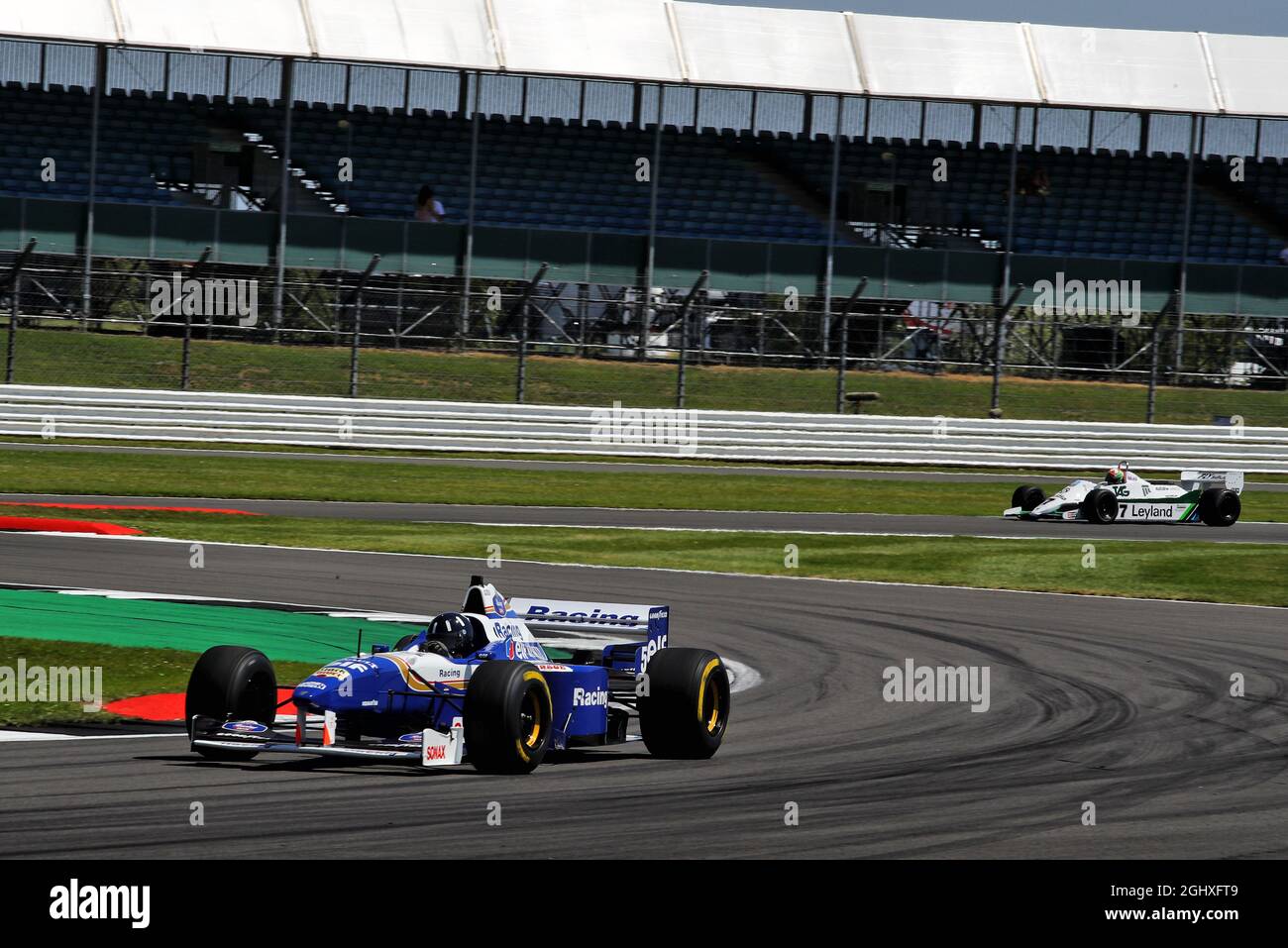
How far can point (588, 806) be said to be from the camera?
7.93 meters

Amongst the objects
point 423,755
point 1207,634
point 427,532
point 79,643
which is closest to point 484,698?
point 423,755

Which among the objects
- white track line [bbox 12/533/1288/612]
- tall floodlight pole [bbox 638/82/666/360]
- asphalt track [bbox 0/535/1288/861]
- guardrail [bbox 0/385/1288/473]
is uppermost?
tall floodlight pole [bbox 638/82/666/360]

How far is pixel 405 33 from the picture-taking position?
1559 inches

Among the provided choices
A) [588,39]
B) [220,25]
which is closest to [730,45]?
[588,39]

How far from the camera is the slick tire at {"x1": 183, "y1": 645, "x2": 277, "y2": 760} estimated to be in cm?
891

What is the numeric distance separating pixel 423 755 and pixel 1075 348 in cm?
3414

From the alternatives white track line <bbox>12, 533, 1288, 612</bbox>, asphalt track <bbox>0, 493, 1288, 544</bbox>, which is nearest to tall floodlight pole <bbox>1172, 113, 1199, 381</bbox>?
asphalt track <bbox>0, 493, 1288, 544</bbox>

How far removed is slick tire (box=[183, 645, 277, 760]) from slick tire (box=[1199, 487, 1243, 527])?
69.1 ft

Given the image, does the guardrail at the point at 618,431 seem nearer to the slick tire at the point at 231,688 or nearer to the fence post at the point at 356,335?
the fence post at the point at 356,335

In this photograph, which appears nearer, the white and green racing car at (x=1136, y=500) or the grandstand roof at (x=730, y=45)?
the white and green racing car at (x=1136, y=500)

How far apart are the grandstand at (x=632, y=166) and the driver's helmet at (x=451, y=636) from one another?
1104 inches

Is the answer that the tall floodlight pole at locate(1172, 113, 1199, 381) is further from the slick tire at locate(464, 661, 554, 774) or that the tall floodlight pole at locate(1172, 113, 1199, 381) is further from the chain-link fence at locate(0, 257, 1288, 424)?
the slick tire at locate(464, 661, 554, 774)

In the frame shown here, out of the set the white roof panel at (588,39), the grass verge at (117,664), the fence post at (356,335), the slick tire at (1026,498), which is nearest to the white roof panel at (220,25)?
the white roof panel at (588,39)

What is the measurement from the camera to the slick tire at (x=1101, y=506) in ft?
87.8
